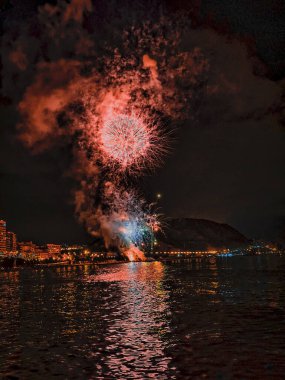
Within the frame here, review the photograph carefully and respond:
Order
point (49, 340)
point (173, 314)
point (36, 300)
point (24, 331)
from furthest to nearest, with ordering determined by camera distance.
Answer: point (36, 300), point (173, 314), point (24, 331), point (49, 340)

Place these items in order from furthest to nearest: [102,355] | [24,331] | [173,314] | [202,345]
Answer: [173,314] → [24,331] → [202,345] → [102,355]

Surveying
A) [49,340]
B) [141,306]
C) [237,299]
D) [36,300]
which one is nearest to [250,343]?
[49,340]

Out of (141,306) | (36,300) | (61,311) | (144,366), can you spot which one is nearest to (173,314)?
(141,306)

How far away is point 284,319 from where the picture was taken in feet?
72.9

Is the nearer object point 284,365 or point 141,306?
point 284,365

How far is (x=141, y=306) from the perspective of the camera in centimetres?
2941

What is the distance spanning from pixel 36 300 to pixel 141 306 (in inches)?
408

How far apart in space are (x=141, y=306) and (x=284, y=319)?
9.75 meters

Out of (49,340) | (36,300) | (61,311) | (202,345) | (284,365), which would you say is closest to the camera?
(284,365)

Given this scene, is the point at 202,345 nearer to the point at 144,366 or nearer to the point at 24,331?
the point at 144,366

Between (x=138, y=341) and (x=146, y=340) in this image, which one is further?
(x=146, y=340)

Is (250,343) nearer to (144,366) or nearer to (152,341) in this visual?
(152,341)

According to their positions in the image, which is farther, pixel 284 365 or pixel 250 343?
pixel 250 343

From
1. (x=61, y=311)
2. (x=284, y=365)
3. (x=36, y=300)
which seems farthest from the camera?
(x=36, y=300)
